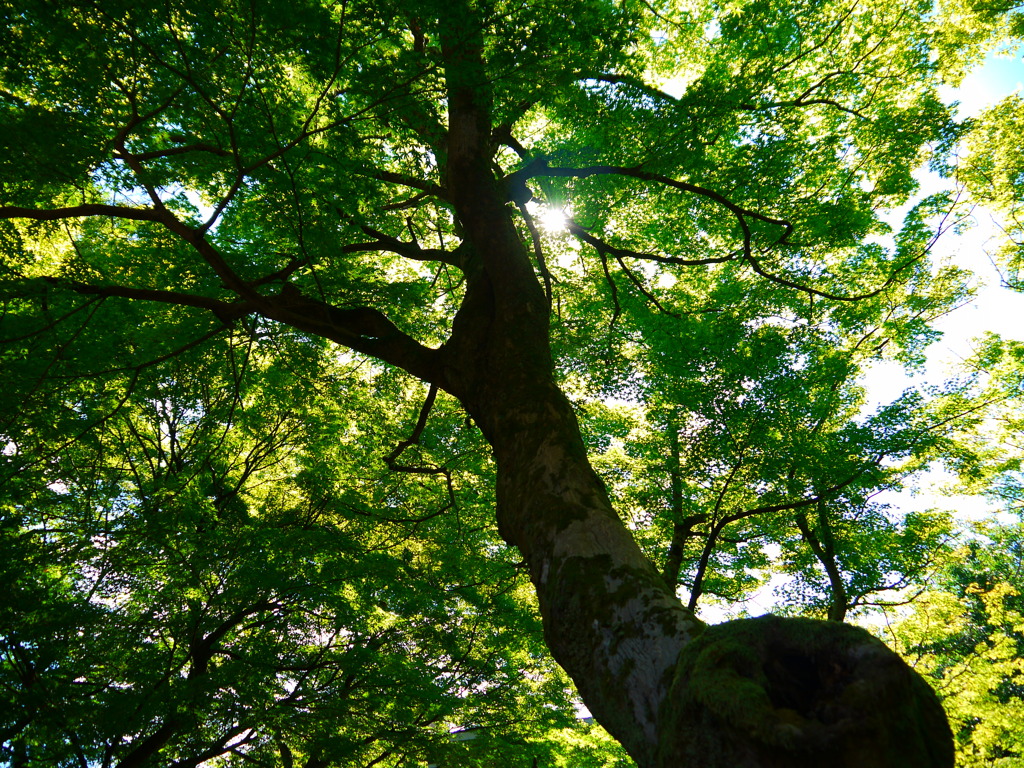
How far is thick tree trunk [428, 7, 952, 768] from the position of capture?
1.09 metres

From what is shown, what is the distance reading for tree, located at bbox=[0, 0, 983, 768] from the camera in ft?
5.51

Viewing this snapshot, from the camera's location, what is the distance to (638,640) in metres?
1.63

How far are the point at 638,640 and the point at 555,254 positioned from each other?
23.0 ft

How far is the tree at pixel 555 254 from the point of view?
1679 mm

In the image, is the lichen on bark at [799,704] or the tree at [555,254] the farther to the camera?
the tree at [555,254]

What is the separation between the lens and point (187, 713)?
514cm

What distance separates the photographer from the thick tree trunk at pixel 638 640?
1.09 metres

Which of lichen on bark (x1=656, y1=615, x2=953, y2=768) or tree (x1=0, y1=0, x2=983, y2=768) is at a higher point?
tree (x1=0, y1=0, x2=983, y2=768)

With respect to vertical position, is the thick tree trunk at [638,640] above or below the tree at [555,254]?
below

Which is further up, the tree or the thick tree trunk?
the tree

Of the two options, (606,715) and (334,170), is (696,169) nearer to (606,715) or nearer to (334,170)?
(334,170)

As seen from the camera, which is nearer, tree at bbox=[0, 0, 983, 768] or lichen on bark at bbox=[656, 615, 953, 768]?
lichen on bark at bbox=[656, 615, 953, 768]

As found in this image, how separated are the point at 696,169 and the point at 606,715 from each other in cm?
530

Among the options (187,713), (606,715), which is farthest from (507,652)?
(606,715)
